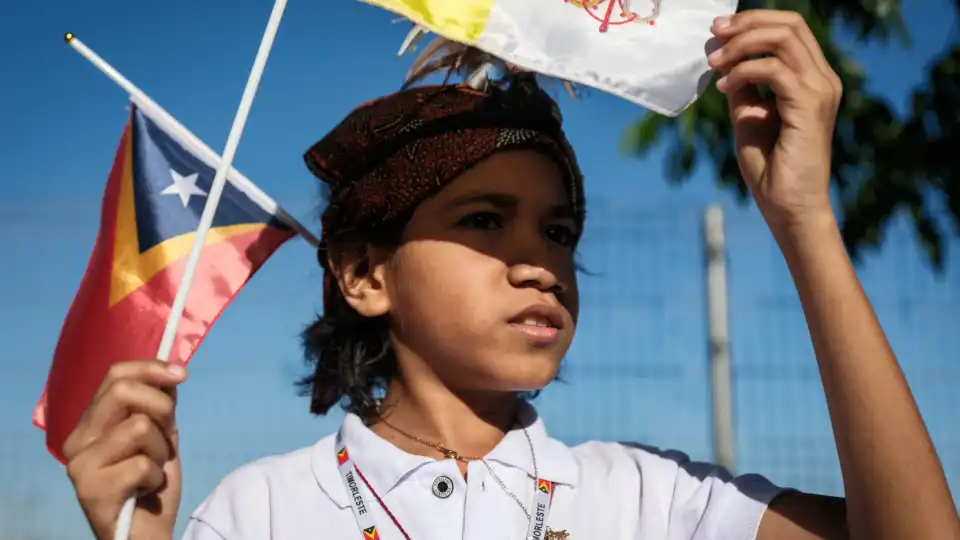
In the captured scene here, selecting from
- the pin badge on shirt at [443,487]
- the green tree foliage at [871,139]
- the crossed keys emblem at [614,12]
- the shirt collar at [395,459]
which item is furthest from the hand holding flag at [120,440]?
the green tree foliage at [871,139]

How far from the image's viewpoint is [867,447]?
1712 millimetres

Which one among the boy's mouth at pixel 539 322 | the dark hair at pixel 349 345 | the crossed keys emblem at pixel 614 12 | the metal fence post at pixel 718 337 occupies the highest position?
the metal fence post at pixel 718 337

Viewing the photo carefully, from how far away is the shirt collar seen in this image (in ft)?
6.97

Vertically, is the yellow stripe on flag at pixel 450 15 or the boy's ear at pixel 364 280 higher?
the yellow stripe on flag at pixel 450 15

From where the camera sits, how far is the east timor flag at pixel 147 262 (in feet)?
7.97

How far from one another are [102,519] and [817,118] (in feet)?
4.48

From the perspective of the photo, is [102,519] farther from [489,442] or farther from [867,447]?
[867,447]

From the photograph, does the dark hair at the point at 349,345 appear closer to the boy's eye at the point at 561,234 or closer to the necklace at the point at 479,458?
the necklace at the point at 479,458

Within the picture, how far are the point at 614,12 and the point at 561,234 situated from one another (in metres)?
0.49

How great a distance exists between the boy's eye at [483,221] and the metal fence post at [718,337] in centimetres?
397

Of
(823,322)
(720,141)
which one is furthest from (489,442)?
(720,141)

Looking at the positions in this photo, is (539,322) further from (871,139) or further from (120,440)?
(871,139)

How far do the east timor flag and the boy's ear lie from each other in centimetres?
26

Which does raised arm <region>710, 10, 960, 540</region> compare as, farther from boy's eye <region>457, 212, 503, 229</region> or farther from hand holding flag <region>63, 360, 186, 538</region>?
hand holding flag <region>63, 360, 186, 538</region>
